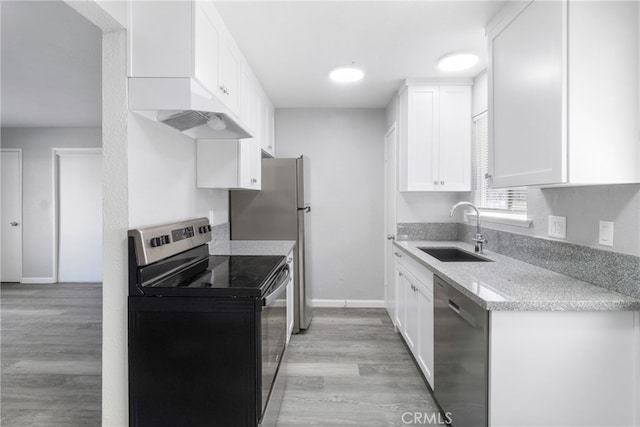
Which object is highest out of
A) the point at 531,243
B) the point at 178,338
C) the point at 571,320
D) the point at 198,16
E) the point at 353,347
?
the point at 198,16

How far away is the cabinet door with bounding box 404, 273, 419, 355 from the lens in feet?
8.17

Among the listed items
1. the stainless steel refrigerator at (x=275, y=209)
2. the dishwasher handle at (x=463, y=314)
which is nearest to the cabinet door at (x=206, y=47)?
the stainless steel refrigerator at (x=275, y=209)

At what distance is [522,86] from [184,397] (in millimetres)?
2125

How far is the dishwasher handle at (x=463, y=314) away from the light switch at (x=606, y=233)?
69 centimetres

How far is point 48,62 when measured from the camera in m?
2.75

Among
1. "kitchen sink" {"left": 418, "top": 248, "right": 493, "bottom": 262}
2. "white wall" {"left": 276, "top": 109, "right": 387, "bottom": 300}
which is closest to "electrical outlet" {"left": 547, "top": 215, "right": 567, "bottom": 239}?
"kitchen sink" {"left": 418, "top": 248, "right": 493, "bottom": 262}

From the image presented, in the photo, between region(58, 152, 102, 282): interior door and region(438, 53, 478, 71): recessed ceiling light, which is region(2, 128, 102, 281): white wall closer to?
region(58, 152, 102, 282): interior door

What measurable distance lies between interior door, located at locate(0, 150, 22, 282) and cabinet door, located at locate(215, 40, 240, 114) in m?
4.89

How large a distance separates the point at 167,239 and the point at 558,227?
81.6 inches

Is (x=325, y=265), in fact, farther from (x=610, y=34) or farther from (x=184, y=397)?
(x=610, y=34)

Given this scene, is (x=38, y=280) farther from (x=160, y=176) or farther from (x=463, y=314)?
(x=463, y=314)

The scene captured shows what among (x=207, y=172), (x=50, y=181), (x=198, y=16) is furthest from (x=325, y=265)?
(x=50, y=181)

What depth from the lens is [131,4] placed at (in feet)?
4.99

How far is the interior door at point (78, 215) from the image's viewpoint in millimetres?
5180
